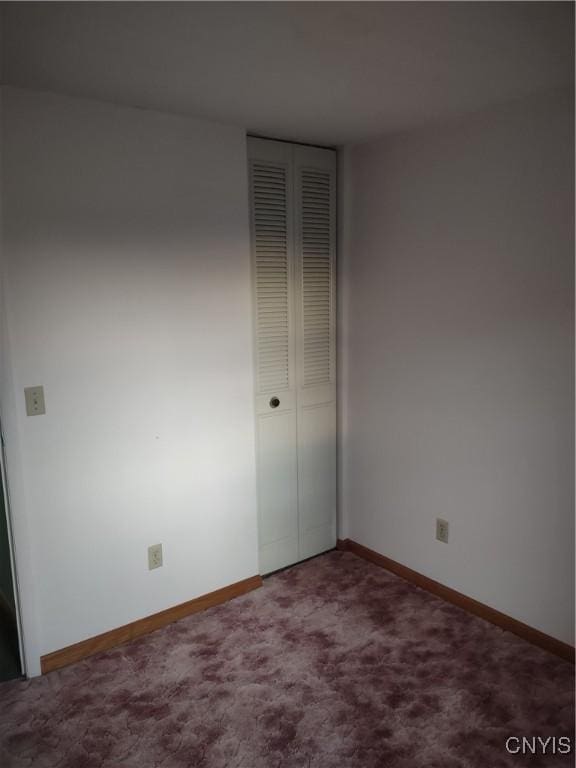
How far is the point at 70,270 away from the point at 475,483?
2.00m

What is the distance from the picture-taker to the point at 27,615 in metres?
2.31

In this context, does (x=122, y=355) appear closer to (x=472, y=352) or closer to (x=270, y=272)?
(x=270, y=272)

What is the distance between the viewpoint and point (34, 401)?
223cm

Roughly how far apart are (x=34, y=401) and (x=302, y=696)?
155 centimetres

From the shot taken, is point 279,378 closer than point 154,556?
No

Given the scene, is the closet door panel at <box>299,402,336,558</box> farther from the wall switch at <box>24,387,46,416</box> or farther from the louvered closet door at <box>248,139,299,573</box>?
the wall switch at <box>24,387,46,416</box>

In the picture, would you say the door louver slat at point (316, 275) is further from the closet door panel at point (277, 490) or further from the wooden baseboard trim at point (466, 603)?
the wooden baseboard trim at point (466, 603)

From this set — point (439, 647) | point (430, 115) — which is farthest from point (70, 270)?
point (439, 647)

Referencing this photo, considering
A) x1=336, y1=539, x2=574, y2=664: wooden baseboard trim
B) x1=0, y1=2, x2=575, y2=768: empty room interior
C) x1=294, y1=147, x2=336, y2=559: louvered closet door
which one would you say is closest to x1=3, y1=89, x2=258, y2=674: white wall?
x1=0, y1=2, x2=575, y2=768: empty room interior

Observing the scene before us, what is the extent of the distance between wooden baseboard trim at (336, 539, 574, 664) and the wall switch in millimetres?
1952

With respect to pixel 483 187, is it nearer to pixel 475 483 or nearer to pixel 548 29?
pixel 548 29

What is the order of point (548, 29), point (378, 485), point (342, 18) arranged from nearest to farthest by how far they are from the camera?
point (342, 18)
point (548, 29)
point (378, 485)

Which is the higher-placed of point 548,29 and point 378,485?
point 548,29

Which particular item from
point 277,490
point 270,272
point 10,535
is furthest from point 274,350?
point 10,535
